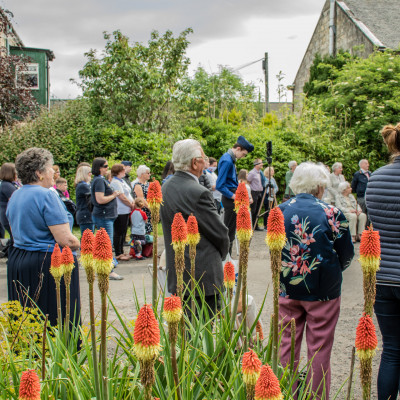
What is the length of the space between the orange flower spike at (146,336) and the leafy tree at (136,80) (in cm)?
1564

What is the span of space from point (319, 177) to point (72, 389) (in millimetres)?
2373

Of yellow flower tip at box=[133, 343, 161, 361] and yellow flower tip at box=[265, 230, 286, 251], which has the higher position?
yellow flower tip at box=[265, 230, 286, 251]

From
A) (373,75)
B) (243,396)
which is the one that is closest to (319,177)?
(243,396)

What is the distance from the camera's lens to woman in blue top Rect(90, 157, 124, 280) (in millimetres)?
8266

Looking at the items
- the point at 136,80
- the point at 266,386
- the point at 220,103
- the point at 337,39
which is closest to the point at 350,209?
the point at 136,80

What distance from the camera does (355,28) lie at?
27812 millimetres

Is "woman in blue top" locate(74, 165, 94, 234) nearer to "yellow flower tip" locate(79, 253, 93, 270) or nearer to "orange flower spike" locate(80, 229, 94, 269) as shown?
"orange flower spike" locate(80, 229, 94, 269)

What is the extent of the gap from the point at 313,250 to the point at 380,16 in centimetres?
3107

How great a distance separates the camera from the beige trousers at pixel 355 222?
39.1 feet

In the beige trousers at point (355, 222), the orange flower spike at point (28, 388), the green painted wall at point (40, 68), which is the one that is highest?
the green painted wall at point (40, 68)

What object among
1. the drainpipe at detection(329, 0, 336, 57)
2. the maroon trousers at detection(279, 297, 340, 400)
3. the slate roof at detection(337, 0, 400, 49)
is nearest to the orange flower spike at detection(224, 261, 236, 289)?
the maroon trousers at detection(279, 297, 340, 400)

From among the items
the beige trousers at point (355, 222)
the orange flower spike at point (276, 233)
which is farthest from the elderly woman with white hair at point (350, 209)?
the orange flower spike at point (276, 233)

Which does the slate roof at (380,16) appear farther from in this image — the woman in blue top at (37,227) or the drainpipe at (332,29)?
the woman in blue top at (37,227)

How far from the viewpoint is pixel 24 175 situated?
148 inches
